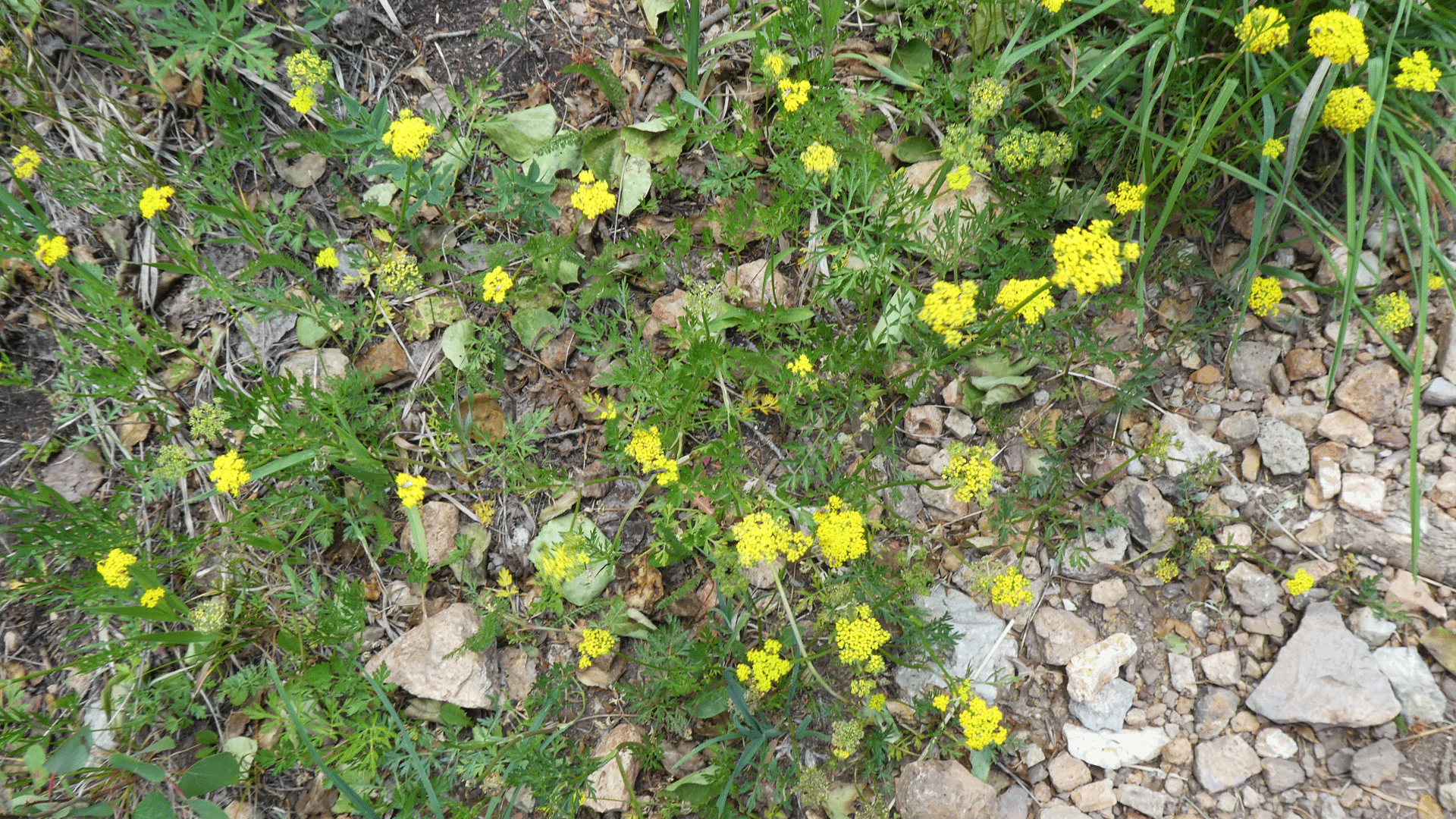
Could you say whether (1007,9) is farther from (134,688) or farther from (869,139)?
(134,688)

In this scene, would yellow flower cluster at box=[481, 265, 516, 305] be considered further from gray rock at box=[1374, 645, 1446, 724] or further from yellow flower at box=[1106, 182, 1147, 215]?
gray rock at box=[1374, 645, 1446, 724]

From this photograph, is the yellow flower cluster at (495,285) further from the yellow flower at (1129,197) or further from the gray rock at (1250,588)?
the gray rock at (1250,588)

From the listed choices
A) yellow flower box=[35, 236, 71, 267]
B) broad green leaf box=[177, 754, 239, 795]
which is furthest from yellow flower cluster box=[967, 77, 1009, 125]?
broad green leaf box=[177, 754, 239, 795]

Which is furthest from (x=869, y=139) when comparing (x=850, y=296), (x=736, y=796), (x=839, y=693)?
(x=736, y=796)

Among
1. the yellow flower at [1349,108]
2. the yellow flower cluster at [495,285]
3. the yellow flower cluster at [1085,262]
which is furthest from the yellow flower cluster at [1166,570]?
the yellow flower cluster at [495,285]

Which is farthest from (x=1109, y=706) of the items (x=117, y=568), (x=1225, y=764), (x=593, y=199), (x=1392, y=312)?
(x=117, y=568)
